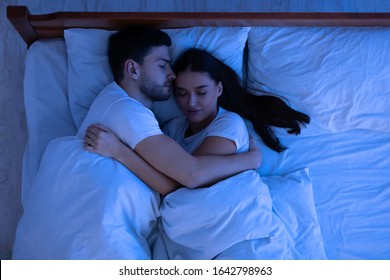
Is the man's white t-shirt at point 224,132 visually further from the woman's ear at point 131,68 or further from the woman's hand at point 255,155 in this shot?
the woman's ear at point 131,68

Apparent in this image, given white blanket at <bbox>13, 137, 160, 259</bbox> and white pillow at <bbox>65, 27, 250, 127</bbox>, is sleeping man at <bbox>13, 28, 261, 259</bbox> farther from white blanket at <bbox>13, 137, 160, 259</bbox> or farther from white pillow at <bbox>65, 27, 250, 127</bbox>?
white pillow at <bbox>65, 27, 250, 127</bbox>

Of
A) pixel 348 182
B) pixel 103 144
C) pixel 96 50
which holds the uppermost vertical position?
pixel 96 50

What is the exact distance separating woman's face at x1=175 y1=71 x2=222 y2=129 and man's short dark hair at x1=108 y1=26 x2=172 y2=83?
152 millimetres

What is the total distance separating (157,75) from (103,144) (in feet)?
1.10

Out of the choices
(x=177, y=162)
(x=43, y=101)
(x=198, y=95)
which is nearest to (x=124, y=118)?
(x=177, y=162)

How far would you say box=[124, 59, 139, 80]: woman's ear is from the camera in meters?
1.44

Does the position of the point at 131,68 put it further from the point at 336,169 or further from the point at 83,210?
the point at 336,169

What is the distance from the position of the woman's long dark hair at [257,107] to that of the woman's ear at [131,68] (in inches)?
6.9

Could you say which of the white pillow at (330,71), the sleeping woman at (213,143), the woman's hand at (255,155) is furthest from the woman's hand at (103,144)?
the white pillow at (330,71)

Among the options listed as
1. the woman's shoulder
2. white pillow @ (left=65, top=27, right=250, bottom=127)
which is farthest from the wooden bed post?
the woman's shoulder

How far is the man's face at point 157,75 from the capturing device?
4.74 feet

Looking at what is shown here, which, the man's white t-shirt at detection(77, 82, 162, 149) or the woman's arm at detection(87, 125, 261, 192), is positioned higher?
the man's white t-shirt at detection(77, 82, 162, 149)

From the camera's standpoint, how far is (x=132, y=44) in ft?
4.77
